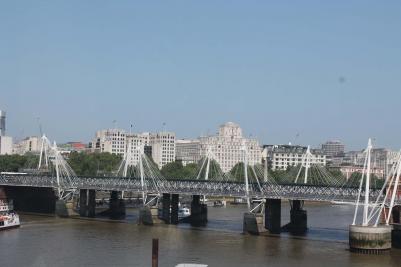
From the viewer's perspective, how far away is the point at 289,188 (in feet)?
270

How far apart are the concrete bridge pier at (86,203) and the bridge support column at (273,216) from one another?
96.5 feet

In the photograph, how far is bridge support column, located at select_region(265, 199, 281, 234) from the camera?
78.4m

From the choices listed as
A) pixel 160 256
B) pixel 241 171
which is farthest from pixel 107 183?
→ pixel 241 171

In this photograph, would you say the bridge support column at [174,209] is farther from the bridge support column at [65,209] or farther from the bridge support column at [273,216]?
the bridge support column at [65,209]

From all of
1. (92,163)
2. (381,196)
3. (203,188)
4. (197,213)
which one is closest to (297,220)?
(203,188)

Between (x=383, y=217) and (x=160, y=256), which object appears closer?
(x=160, y=256)

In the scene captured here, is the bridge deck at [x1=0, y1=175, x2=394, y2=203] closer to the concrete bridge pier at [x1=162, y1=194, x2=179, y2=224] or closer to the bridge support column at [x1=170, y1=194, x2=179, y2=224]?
the concrete bridge pier at [x1=162, y1=194, x2=179, y2=224]

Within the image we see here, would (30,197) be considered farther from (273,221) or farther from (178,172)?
(178,172)

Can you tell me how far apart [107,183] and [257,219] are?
94.9 ft

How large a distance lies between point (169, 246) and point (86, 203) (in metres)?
35.6

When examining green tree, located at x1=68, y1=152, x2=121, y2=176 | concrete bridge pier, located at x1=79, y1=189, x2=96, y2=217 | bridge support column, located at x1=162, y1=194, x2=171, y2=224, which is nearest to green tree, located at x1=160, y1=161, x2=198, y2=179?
green tree, located at x1=68, y1=152, x2=121, y2=176

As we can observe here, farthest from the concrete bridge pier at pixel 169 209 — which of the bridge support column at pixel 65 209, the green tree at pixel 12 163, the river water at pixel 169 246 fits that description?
the green tree at pixel 12 163

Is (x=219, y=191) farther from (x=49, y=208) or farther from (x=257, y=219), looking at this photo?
(x=49, y=208)

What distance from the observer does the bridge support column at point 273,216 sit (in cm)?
7842
